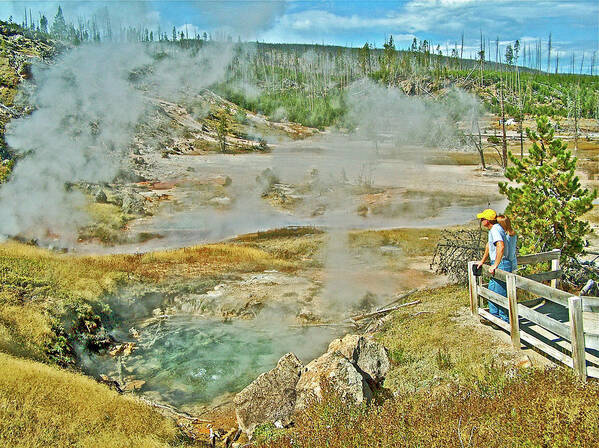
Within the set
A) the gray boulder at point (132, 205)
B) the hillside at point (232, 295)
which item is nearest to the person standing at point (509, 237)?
the hillside at point (232, 295)

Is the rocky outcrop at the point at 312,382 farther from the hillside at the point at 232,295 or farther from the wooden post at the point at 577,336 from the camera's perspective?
the wooden post at the point at 577,336

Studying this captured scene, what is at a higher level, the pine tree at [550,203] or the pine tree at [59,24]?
the pine tree at [59,24]

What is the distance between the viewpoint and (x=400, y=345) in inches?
332

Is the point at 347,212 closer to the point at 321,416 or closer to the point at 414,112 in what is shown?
the point at 414,112

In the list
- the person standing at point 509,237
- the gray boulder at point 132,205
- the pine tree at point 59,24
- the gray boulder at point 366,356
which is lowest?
→ the gray boulder at point 366,356

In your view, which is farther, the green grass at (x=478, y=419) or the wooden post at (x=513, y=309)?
the wooden post at (x=513, y=309)

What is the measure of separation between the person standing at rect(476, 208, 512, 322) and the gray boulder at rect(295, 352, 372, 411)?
2280 millimetres

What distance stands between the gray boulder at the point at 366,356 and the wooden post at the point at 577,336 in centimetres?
307

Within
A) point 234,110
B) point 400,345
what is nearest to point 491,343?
point 400,345

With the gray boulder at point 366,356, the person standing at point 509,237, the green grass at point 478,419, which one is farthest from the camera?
the gray boulder at point 366,356

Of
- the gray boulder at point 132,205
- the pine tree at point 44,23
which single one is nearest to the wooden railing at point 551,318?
the gray boulder at point 132,205

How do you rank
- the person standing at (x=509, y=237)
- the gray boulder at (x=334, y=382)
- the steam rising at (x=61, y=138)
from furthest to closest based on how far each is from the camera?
the steam rising at (x=61, y=138), the person standing at (x=509, y=237), the gray boulder at (x=334, y=382)

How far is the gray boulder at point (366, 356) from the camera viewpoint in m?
7.38

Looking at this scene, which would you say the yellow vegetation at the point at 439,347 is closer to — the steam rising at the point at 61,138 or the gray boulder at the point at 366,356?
the gray boulder at the point at 366,356
